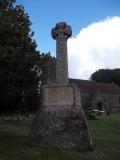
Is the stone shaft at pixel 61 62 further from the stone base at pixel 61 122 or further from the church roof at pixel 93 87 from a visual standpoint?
the church roof at pixel 93 87

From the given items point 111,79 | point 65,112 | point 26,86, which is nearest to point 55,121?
point 65,112

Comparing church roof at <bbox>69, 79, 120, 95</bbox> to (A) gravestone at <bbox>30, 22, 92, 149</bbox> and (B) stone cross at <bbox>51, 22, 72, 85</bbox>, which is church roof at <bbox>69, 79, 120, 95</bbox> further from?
(A) gravestone at <bbox>30, 22, 92, 149</bbox>

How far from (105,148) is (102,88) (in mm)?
65030

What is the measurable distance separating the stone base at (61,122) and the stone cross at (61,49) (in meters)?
0.54

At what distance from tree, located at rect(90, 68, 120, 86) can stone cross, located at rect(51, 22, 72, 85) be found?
280 ft

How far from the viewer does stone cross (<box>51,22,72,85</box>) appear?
1473 cm

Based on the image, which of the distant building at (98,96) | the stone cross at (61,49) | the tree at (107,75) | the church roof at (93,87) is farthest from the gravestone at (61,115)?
the tree at (107,75)

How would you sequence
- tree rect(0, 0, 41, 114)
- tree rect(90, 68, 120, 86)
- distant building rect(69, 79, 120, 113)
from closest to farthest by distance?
1. tree rect(0, 0, 41, 114)
2. distant building rect(69, 79, 120, 113)
3. tree rect(90, 68, 120, 86)

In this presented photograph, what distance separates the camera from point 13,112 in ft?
120

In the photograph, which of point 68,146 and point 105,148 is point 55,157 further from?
point 105,148

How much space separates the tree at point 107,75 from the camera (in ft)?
328

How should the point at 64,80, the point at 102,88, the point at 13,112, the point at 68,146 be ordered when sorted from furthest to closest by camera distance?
the point at 102,88
the point at 13,112
the point at 64,80
the point at 68,146

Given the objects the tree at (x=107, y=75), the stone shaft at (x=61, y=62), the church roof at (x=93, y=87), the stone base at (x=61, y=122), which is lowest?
the stone base at (x=61, y=122)

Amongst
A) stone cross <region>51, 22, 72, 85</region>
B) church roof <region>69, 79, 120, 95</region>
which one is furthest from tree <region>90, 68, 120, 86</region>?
stone cross <region>51, 22, 72, 85</region>
